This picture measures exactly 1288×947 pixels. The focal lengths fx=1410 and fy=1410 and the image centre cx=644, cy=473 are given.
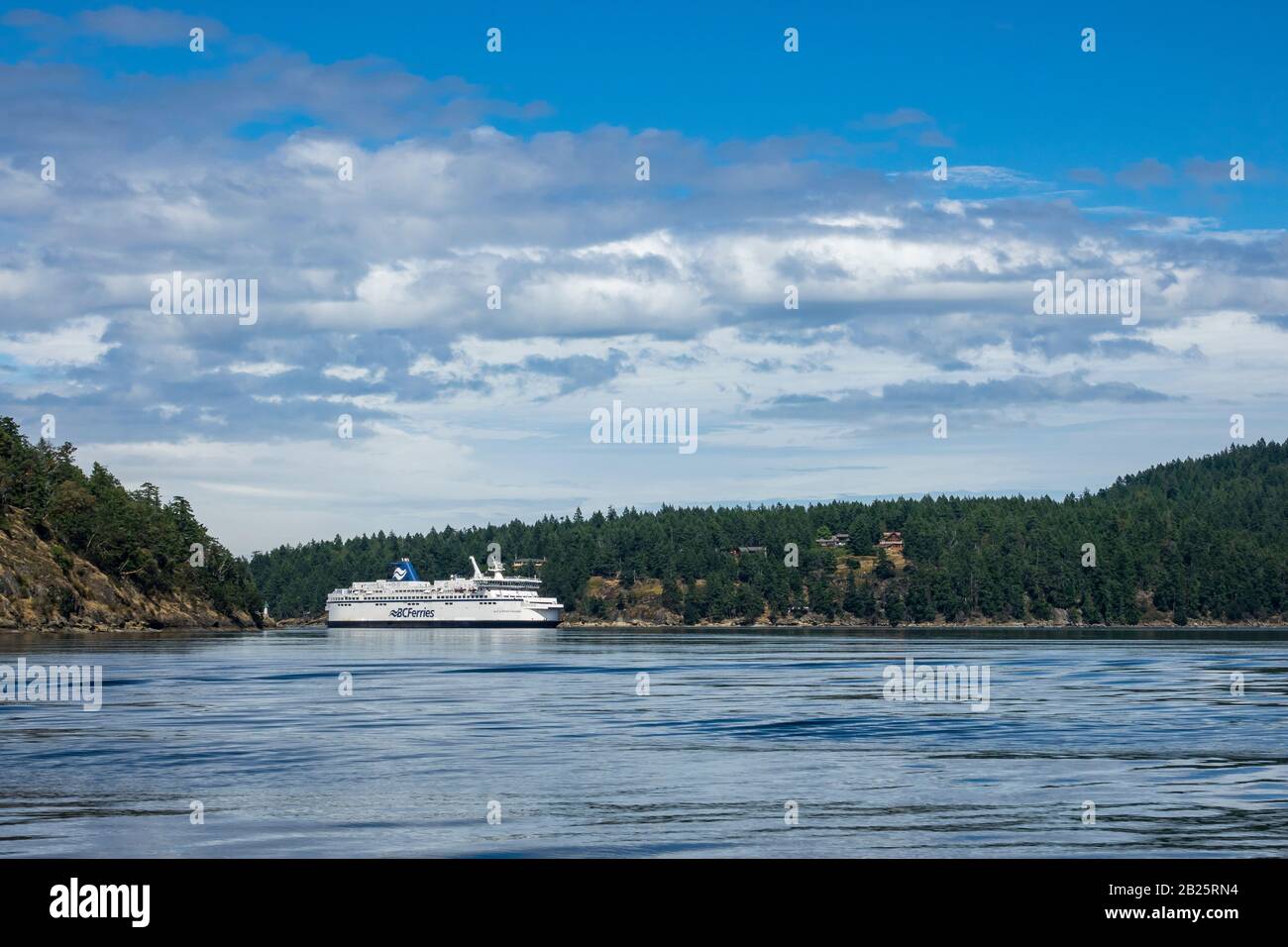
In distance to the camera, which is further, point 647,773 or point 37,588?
point 37,588

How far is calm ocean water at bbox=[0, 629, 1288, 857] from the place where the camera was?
1027 inches

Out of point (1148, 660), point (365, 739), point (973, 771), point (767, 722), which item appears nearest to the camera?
point (973, 771)

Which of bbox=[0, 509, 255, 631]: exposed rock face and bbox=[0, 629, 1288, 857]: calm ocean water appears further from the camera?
bbox=[0, 509, 255, 631]: exposed rock face

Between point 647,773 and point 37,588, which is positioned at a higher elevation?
point 37,588

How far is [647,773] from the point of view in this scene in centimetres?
3600

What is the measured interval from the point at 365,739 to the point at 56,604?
518 feet

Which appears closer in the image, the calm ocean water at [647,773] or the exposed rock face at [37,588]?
the calm ocean water at [647,773]

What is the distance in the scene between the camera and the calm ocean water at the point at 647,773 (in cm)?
2608
